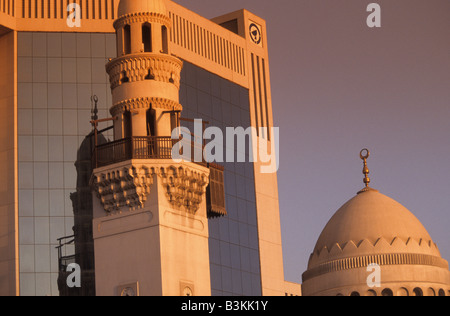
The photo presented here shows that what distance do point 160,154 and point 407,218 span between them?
119 feet

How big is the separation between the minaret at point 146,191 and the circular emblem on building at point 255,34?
22.5 m

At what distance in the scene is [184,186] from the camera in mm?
41375

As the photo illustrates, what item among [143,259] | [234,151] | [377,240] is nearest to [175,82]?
[143,259]

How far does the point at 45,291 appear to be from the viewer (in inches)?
1999

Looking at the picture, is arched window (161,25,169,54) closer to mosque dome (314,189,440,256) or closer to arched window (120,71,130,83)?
arched window (120,71,130,83)

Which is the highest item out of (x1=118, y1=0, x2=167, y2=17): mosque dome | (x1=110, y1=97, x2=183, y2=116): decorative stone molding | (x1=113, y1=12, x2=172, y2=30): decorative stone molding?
(x1=118, y1=0, x2=167, y2=17): mosque dome

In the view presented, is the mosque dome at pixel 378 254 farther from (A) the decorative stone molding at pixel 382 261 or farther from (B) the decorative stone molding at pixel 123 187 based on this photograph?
(B) the decorative stone molding at pixel 123 187

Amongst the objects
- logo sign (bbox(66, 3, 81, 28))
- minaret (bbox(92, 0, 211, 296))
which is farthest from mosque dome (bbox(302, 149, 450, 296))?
minaret (bbox(92, 0, 211, 296))

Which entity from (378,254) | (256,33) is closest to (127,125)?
(256,33)

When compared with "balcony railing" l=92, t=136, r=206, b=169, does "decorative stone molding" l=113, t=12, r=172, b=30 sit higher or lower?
higher

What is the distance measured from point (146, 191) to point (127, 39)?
6.66 metres

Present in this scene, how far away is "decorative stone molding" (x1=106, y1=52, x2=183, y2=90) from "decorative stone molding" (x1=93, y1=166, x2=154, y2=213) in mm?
3796

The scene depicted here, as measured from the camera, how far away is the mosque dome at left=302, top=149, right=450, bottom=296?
2852 inches

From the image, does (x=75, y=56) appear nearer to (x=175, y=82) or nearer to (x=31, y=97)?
(x=31, y=97)
